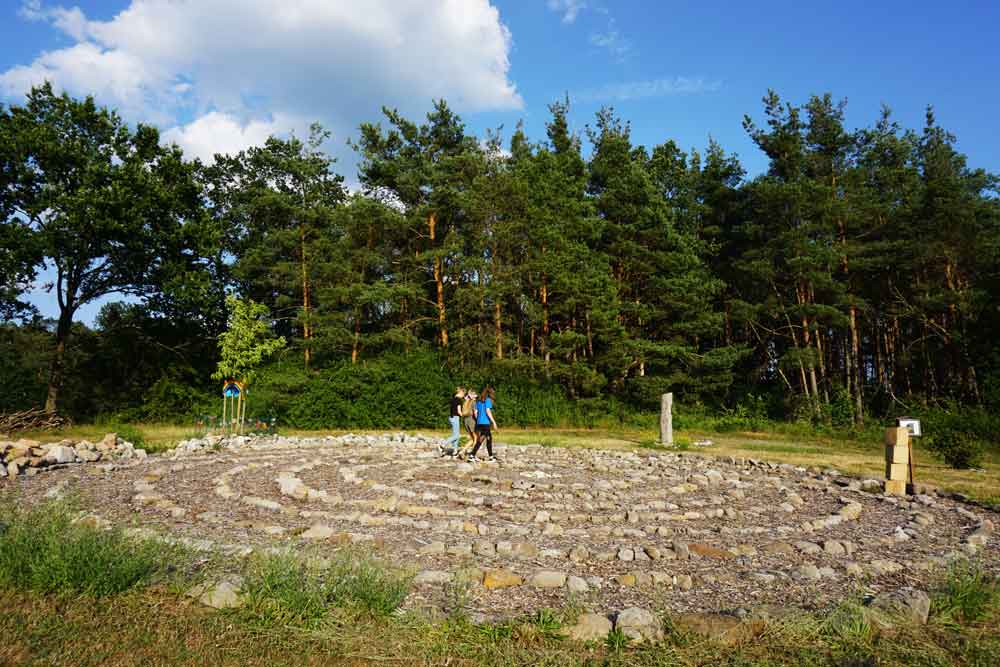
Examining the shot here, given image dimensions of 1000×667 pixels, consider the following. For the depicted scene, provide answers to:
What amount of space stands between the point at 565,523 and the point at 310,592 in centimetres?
390

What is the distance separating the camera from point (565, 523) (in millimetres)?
7180

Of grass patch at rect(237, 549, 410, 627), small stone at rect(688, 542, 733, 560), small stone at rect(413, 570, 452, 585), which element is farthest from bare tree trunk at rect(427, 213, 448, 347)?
grass patch at rect(237, 549, 410, 627)

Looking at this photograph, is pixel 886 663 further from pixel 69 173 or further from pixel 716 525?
pixel 69 173

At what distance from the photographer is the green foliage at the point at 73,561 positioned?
392 centimetres

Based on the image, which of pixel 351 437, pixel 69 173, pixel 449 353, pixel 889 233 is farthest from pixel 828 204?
pixel 69 173

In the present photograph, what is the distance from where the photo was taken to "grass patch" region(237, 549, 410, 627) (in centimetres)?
371

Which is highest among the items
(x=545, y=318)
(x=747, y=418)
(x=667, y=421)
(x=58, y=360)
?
(x=545, y=318)

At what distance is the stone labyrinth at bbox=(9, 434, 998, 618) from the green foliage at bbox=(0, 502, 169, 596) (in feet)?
3.19

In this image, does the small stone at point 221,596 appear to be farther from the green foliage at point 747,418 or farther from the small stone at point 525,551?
the green foliage at point 747,418

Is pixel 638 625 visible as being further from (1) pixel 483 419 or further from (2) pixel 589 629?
(1) pixel 483 419

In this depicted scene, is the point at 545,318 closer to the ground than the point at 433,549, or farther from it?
farther from it

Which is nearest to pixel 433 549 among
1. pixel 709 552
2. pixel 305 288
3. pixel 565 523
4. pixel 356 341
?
pixel 565 523

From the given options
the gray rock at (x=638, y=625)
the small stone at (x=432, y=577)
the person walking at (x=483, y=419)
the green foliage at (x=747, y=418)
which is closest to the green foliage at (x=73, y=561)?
the small stone at (x=432, y=577)

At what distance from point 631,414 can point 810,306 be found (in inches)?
336
